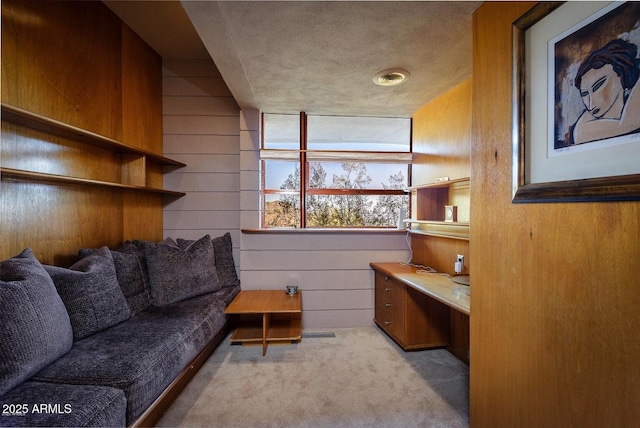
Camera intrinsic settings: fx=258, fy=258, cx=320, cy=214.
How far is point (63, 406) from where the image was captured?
1052mm

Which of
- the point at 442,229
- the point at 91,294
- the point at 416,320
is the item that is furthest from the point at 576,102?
the point at 91,294

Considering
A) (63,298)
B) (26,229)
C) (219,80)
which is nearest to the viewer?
(63,298)

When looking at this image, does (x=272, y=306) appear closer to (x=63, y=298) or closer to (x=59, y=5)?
(x=63, y=298)

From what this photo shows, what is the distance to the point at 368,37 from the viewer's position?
62.8 inches

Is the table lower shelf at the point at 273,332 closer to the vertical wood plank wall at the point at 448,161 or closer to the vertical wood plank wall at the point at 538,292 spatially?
the vertical wood plank wall at the point at 448,161

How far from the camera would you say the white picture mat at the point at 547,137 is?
75cm

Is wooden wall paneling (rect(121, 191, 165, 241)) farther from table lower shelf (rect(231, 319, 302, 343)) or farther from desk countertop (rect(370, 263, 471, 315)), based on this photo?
desk countertop (rect(370, 263, 471, 315))

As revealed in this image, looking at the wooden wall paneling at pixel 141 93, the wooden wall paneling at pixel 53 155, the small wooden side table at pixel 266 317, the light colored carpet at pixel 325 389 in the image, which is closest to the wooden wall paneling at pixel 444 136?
the light colored carpet at pixel 325 389

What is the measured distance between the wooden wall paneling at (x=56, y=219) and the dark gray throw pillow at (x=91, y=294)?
10.2 inches

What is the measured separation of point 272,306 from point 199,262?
863mm

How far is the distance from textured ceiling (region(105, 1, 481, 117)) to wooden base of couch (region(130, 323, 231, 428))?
7.05ft

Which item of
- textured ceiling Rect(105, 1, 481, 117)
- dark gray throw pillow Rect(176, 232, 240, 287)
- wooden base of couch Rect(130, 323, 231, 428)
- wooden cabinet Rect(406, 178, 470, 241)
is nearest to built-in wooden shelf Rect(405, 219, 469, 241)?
wooden cabinet Rect(406, 178, 470, 241)

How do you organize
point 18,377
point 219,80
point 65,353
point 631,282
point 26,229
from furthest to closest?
point 219,80
point 26,229
point 65,353
point 18,377
point 631,282

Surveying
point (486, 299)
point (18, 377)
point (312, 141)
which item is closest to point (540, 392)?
point (486, 299)
